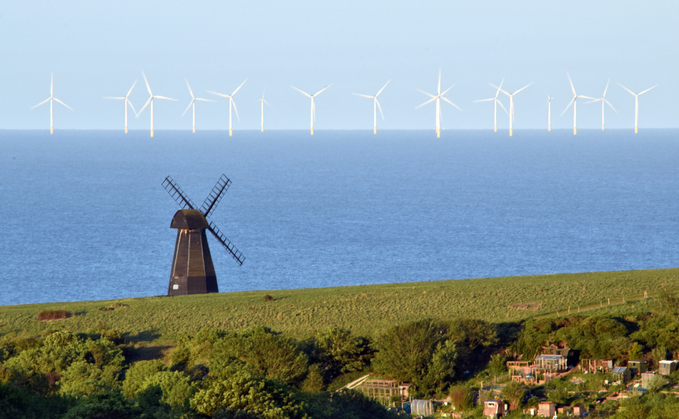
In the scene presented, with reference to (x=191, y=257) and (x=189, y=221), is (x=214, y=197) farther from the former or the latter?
(x=189, y=221)

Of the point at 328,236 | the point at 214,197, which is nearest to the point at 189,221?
the point at 214,197

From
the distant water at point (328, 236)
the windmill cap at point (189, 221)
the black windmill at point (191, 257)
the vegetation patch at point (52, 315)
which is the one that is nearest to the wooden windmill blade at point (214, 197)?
the windmill cap at point (189, 221)

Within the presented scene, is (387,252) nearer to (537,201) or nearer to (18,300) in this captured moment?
(18,300)

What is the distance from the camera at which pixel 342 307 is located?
55.9m

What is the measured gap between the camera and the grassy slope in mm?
51656

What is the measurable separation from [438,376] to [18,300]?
169ft

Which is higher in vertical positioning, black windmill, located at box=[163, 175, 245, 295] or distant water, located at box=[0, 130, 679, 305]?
black windmill, located at box=[163, 175, 245, 295]

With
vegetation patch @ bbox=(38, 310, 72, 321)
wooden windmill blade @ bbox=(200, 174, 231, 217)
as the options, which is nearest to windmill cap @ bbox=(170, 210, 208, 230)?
wooden windmill blade @ bbox=(200, 174, 231, 217)

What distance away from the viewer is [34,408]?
3022cm

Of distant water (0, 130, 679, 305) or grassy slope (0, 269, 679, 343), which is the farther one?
distant water (0, 130, 679, 305)

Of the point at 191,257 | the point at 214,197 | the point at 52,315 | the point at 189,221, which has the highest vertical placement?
the point at 189,221

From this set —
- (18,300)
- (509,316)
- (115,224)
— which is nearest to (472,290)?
(509,316)

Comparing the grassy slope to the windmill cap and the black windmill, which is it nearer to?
the black windmill

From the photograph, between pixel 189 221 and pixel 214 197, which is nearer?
pixel 189 221
